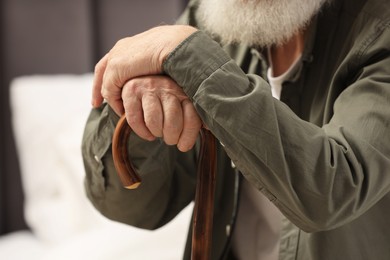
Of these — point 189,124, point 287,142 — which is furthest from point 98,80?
point 287,142

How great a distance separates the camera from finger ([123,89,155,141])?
669 millimetres

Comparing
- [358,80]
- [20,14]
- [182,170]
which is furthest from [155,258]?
[20,14]

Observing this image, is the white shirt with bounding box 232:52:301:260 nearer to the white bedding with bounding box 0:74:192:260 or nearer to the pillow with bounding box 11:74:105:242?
the white bedding with bounding box 0:74:192:260

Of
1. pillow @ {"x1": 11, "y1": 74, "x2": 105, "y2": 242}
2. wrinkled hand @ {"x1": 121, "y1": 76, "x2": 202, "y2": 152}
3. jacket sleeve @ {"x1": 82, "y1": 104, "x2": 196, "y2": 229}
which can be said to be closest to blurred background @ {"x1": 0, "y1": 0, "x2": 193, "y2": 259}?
pillow @ {"x1": 11, "y1": 74, "x2": 105, "y2": 242}

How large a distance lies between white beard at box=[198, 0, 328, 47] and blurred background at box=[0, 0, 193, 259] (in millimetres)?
678

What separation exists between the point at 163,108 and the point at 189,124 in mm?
35

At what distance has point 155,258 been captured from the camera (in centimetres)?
115

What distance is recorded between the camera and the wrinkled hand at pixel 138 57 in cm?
65

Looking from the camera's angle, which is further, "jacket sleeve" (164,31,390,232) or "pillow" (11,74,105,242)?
"pillow" (11,74,105,242)

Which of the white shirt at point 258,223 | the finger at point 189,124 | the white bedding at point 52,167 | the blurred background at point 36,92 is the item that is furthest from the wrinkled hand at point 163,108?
the blurred background at point 36,92

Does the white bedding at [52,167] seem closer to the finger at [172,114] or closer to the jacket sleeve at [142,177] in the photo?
the jacket sleeve at [142,177]

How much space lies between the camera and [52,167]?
1.49 meters

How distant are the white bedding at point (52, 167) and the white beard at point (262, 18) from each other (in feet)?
1.80

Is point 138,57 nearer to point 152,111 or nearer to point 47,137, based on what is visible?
Result: point 152,111
